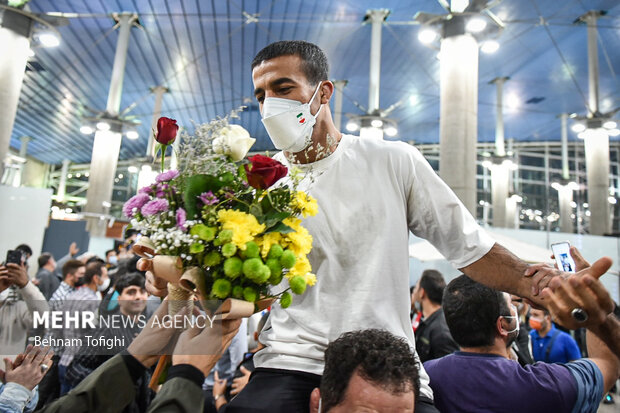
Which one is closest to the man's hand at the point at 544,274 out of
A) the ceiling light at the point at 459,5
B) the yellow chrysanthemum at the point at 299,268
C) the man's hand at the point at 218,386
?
the yellow chrysanthemum at the point at 299,268

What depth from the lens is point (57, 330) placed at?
1.27 m

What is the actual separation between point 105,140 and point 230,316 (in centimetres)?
1400

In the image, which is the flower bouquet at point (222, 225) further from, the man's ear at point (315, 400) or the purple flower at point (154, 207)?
the man's ear at point (315, 400)

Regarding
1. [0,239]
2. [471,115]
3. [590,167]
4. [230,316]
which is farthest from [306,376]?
[590,167]

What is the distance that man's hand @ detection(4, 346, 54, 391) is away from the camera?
1615 millimetres

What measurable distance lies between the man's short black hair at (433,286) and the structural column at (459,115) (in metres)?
4.47

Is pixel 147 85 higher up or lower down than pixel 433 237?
higher up

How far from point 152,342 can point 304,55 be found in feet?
3.82

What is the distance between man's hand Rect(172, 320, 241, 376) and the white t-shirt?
14.8 inches

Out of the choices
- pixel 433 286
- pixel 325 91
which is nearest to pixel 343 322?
pixel 325 91

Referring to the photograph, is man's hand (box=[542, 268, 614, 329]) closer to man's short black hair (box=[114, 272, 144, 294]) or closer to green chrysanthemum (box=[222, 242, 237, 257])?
green chrysanthemum (box=[222, 242, 237, 257])

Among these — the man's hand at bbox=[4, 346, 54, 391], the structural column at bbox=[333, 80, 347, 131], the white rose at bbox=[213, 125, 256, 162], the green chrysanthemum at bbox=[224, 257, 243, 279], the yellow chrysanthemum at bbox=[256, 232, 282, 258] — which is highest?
the structural column at bbox=[333, 80, 347, 131]

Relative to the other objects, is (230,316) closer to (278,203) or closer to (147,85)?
(278,203)

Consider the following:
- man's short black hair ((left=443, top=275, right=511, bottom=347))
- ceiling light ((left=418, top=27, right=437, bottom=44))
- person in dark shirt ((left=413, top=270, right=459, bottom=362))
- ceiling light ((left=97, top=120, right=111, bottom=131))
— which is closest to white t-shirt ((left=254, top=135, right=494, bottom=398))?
man's short black hair ((left=443, top=275, right=511, bottom=347))
